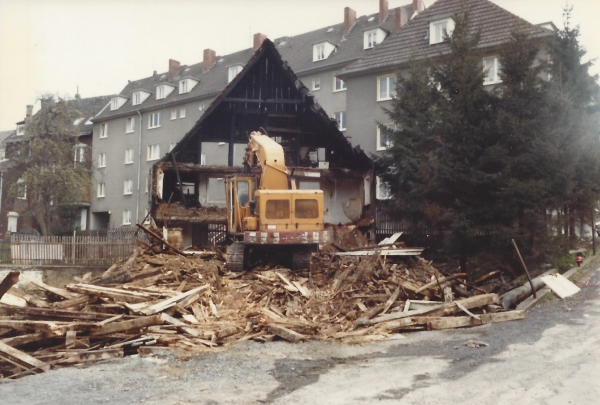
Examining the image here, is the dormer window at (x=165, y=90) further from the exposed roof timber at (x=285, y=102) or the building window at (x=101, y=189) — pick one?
the exposed roof timber at (x=285, y=102)

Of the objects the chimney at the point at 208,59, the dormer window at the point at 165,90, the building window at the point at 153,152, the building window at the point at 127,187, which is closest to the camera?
the building window at the point at 153,152

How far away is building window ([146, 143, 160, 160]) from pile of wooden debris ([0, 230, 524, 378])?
32.0 metres

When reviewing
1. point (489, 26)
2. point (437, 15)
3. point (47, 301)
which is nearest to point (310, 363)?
point (47, 301)

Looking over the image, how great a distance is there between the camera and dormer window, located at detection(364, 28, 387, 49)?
37.9 meters

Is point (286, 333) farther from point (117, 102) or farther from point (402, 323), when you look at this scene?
point (117, 102)

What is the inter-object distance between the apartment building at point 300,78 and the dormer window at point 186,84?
0.09 m

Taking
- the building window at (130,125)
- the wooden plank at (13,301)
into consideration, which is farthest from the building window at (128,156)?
the wooden plank at (13,301)

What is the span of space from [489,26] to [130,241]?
19.5 m

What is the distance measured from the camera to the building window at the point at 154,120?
4767 centimetres

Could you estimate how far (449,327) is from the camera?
10.9 metres

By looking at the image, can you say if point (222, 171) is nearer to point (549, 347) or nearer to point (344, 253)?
point (344, 253)

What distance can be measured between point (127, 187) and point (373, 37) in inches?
912

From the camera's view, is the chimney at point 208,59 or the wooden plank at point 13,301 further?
the chimney at point 208,59

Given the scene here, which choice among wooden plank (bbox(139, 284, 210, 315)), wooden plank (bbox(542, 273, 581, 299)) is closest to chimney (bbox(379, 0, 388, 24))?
wooden plank (bbox(542, 273, 581, 299))
